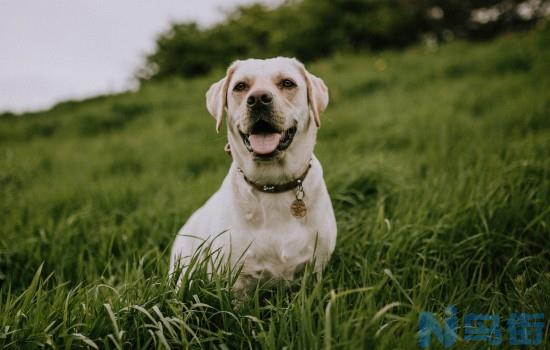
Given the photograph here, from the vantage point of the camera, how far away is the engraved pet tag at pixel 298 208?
2.15m

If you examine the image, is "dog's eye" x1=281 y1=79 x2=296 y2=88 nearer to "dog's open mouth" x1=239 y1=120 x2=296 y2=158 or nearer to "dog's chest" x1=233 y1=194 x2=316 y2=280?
"dog's open mouth" x1=239 y1=120 x2=296 y2=158

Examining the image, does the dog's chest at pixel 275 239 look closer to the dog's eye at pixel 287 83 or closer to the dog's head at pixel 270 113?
the dog's head at pixel 270 113

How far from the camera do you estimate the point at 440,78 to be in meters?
7.30

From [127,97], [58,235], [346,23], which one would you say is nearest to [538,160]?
[58,235]

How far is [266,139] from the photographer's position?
215 centimetres

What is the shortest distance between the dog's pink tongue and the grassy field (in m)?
0.73

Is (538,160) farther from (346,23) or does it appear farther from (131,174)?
(346,23)

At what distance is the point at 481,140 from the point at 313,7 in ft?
38.4

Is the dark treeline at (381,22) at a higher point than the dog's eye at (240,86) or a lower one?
higher

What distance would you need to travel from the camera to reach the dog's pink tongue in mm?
2104

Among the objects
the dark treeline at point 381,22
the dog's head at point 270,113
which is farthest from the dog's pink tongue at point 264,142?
the dark treeline at point 381,22

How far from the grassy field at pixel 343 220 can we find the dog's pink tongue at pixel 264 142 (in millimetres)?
731
